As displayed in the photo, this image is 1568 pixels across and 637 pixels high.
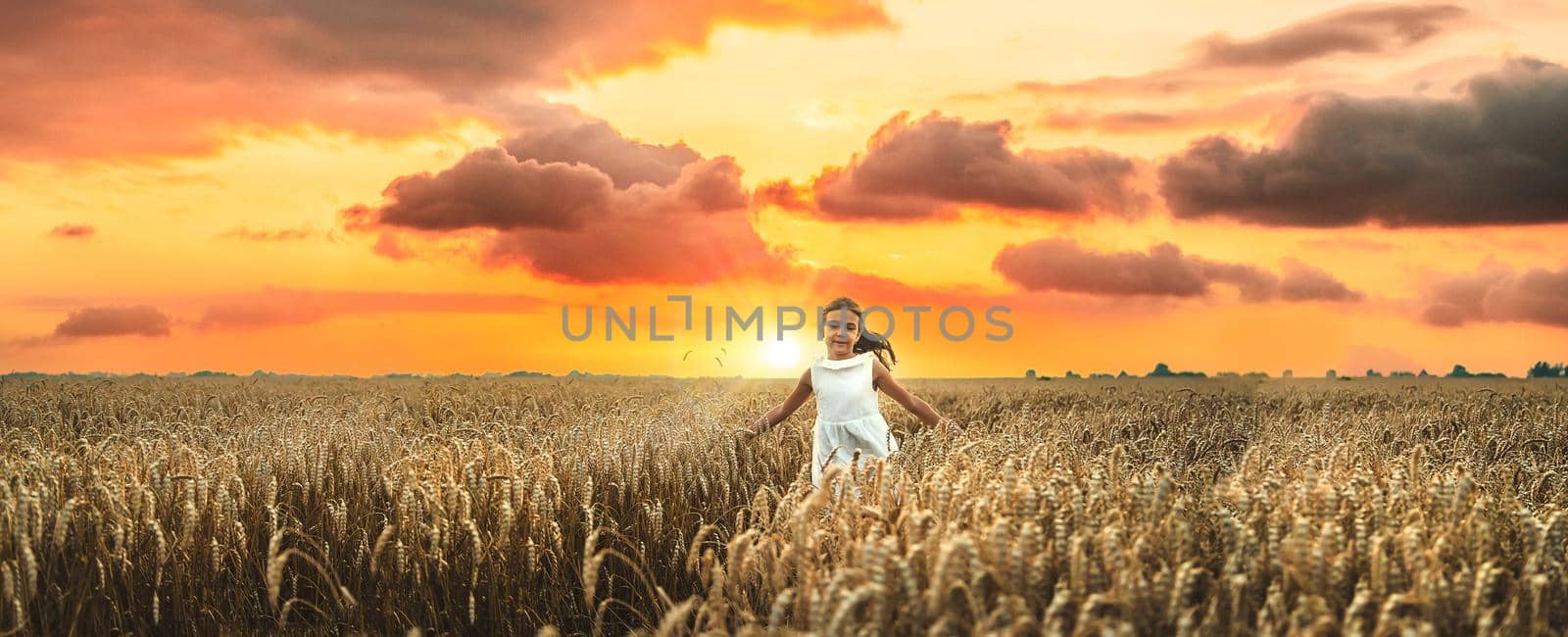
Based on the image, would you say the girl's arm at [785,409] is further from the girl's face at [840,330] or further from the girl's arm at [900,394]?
the girl's arm at [900,394]

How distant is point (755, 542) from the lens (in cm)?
624

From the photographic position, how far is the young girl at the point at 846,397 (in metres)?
7.45

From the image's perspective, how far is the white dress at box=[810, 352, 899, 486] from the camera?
7441 millimetres

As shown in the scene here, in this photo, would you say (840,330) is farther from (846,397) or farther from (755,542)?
(755,542)

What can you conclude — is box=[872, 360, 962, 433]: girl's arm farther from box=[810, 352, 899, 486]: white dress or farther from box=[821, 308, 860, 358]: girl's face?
box=[821, 308, 860, 358]: girl's face

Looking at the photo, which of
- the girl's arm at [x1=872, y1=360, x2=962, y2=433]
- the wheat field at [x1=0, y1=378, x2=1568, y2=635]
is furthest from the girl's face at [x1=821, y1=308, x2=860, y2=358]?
the wheat field at [x1=0, y1=378, x2=1568, y2=635]

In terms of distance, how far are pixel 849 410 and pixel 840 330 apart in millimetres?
544

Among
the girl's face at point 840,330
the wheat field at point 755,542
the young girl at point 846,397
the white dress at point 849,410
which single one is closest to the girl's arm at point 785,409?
the young girl at point 846,397

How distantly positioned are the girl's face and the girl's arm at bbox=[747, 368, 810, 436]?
33cm

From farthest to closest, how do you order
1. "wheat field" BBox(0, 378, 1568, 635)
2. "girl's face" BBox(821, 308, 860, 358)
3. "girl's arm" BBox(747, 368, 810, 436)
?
"girl's face" BBox(821, 308, 860, 358) → "girl's arm" BBox(747, 368, 810, 436) → "wheat field" BBox(0, 378, 1568, 635)

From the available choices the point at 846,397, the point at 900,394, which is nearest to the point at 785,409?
the point at 846,397

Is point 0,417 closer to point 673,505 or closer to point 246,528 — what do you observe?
point 246,528

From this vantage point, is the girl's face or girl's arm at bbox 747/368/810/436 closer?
girl's arm at bbox 747/368/810/436

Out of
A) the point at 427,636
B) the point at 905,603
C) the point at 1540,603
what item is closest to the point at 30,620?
the point at 427,636
